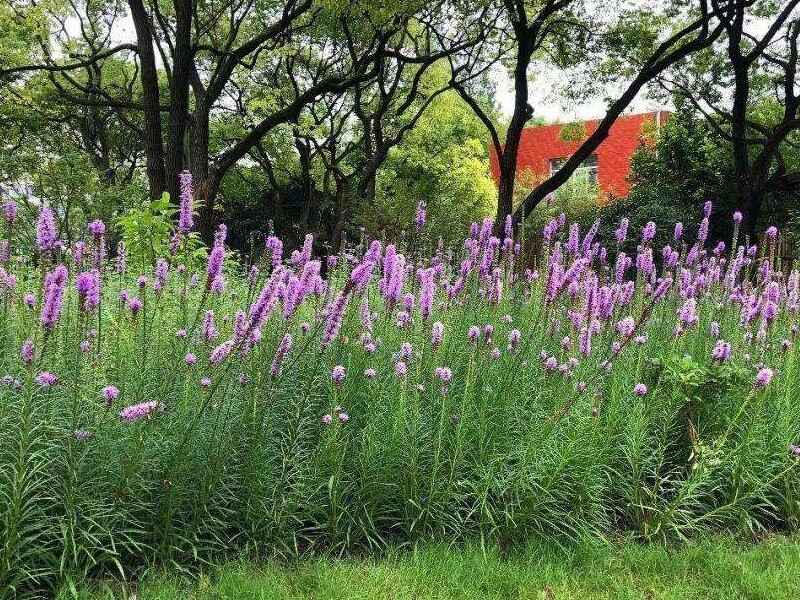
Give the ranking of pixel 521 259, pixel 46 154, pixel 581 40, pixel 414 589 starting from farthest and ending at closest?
pixel 46 154 → pixel 581 40 → pixel 521 259 → pixel 414 589

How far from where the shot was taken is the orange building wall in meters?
32.0

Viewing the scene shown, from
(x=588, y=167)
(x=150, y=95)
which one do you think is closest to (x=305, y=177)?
(x=150, y=95)

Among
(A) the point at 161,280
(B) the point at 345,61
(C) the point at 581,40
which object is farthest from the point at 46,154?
(A) the point at 161,280

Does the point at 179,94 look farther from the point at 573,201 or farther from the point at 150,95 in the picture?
the point at 573,201

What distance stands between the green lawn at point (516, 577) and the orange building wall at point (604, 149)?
28941mm

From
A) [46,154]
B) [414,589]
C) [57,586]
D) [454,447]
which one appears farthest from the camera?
[46,154]

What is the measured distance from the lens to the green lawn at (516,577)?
2773 mm

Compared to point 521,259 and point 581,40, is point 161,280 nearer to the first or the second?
point 521,259

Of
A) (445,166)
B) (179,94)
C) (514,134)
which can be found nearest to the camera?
(179,94)

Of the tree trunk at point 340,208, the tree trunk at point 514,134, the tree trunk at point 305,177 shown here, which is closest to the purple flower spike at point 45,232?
the tree trunk at point 514,134

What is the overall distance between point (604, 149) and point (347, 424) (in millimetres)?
31785

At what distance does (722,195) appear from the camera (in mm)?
18047

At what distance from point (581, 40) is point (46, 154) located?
1839 cm

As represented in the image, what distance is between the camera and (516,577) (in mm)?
3080
